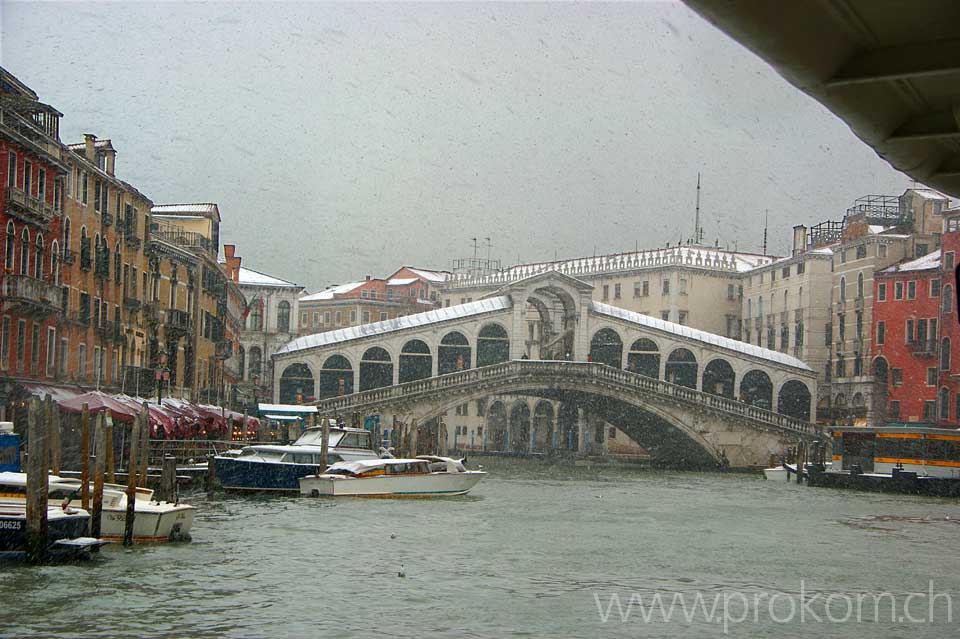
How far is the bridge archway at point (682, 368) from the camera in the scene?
47.4 m

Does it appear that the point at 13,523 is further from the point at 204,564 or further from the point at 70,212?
the point at 70,212

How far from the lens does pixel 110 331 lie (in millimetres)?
26812

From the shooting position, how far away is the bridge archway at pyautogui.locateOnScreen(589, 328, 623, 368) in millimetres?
47125

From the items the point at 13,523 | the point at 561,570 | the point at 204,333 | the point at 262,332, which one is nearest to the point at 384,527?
the point at 561,570

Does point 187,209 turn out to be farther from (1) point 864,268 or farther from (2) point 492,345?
(1) point 864,268

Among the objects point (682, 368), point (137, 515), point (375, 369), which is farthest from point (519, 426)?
point (137, 515)

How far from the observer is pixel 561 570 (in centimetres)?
1422

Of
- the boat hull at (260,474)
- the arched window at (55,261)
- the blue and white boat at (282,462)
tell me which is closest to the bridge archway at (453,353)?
the blue and white boat at (282,462)

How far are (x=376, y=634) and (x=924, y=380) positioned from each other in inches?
1289

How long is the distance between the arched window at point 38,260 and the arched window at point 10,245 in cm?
106

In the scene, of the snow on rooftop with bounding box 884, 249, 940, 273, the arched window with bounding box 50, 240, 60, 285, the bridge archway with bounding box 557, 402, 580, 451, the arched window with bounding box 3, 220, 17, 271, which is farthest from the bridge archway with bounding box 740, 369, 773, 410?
the arched window with bounding box 3, 220, 17, 271

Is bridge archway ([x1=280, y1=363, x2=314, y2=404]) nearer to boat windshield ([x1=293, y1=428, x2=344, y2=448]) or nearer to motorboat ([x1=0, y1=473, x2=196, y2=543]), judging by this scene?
boat windshield ([x1=293, y1=428, x2=344, y2=448])

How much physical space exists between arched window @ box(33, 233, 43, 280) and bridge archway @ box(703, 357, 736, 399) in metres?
29.8

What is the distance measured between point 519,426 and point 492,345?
11795 millimetres
